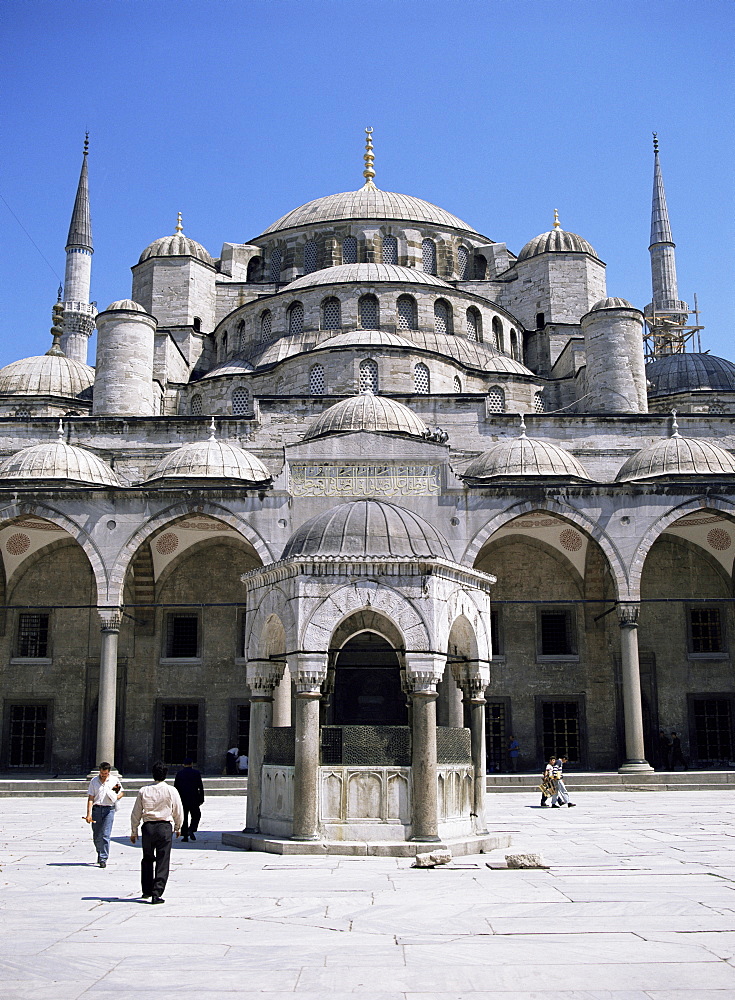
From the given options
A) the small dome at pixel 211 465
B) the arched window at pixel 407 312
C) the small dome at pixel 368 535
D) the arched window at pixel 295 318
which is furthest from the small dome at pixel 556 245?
the small dome at pixel 368 535

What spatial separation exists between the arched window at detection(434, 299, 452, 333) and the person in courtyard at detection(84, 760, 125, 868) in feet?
67.9

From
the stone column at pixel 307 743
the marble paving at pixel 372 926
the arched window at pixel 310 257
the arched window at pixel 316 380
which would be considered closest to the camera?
the marble paving at pixel 372 926

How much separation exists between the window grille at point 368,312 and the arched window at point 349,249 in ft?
13.7

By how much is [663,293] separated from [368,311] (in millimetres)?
18932

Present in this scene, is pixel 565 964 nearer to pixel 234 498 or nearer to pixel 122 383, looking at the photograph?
pixel 234 498

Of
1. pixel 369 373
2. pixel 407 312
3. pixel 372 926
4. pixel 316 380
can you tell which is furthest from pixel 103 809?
pixel 407 312

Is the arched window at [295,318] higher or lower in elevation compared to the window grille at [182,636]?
higher

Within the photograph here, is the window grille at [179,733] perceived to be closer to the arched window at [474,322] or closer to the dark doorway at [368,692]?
the dark doorway at [368,692]

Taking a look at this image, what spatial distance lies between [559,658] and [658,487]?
415cm

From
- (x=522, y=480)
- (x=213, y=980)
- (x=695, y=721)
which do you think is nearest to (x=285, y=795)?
(x=213, y=980)

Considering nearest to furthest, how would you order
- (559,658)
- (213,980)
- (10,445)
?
1. (213,980)
2. (559,658)
3. (10,445)

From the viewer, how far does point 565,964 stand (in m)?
4.98

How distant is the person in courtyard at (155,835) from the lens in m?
6.69

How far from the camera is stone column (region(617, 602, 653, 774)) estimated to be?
59.8 ft
